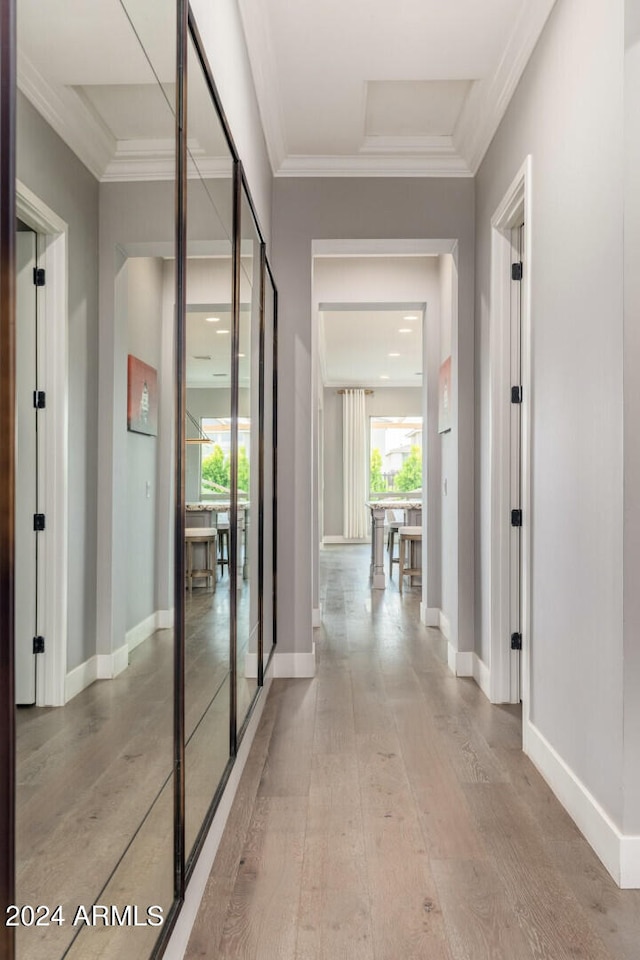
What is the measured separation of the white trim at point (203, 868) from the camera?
149 centimetres

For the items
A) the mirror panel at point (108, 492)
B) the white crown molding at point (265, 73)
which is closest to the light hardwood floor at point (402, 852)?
the mirror panel at point (108, 492)

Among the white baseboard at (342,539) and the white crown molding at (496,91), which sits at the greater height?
the white crown molding at (496,91)

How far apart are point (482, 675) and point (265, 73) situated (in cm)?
306

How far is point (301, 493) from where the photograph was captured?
394 cm

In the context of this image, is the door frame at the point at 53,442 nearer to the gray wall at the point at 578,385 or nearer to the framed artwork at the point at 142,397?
the framed artwork at the point at 142,397

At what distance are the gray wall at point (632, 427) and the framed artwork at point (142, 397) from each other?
1.25 metres

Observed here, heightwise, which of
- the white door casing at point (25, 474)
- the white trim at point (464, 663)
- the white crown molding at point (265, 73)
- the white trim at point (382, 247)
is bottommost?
the white trim at point (464, 663)

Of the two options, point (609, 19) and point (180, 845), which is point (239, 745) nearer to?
point (180, 845)

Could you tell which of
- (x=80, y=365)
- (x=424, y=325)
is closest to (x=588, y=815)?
(x=80, y=365)

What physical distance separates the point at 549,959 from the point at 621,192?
1.88 meters

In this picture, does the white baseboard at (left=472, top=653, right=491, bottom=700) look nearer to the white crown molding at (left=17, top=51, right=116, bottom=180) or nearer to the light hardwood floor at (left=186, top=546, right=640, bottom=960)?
the light hardwood floor at (left=186, top=546, right=640, bottom=960)

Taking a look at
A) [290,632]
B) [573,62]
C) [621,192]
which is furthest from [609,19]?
[290,632]

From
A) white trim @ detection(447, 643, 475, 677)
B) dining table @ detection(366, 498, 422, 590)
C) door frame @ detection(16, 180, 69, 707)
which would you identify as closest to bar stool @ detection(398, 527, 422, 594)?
dining table @ detection(366, 498, 422, 590)

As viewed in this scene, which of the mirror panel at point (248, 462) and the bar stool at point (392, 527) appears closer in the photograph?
the mirror panel at point (248, 462)
